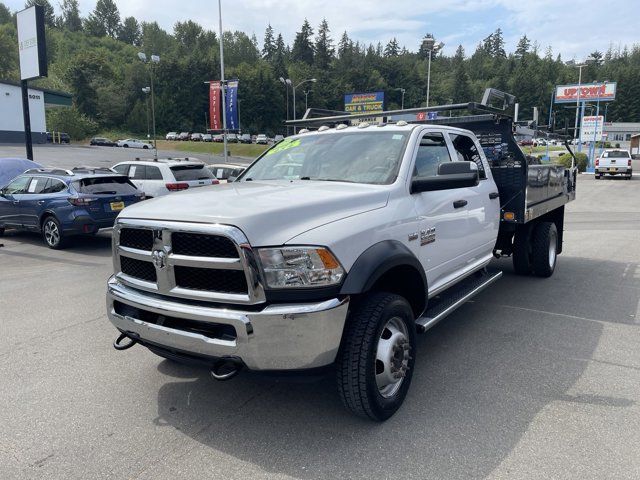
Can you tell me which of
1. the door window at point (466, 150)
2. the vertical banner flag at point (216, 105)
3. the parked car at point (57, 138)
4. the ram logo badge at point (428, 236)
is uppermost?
the vertical banner flag at point (216, 105)

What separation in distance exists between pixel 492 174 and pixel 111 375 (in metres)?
4.65

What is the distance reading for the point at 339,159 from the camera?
424cm

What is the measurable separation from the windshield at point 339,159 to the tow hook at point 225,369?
5.73 feet

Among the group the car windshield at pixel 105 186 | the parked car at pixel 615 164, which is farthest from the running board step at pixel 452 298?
the parked car at pixel 615 164

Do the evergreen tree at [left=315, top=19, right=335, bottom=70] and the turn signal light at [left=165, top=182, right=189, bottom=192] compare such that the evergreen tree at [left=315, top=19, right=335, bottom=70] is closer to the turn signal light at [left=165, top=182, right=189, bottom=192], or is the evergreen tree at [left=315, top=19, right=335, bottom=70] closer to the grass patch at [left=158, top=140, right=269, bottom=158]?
the grass patch at [left=158, top=140, right=269, bottom=158]

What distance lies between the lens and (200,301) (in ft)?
9.78

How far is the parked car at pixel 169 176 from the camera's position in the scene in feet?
43.5

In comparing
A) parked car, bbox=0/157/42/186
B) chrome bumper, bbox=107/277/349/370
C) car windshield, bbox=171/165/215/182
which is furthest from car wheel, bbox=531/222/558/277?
parked car, bbox=0/157/42/186

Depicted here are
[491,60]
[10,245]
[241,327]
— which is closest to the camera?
[241,327]

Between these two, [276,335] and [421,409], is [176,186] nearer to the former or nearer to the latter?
[421,409]

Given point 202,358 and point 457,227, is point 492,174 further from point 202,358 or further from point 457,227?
point 202,358

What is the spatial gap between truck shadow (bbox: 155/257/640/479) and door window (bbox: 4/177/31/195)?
28.9 feet

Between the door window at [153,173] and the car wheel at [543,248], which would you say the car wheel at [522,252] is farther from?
the door window at [153,173]

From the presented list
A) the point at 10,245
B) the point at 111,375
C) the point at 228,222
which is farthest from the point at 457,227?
the point at 10,245
